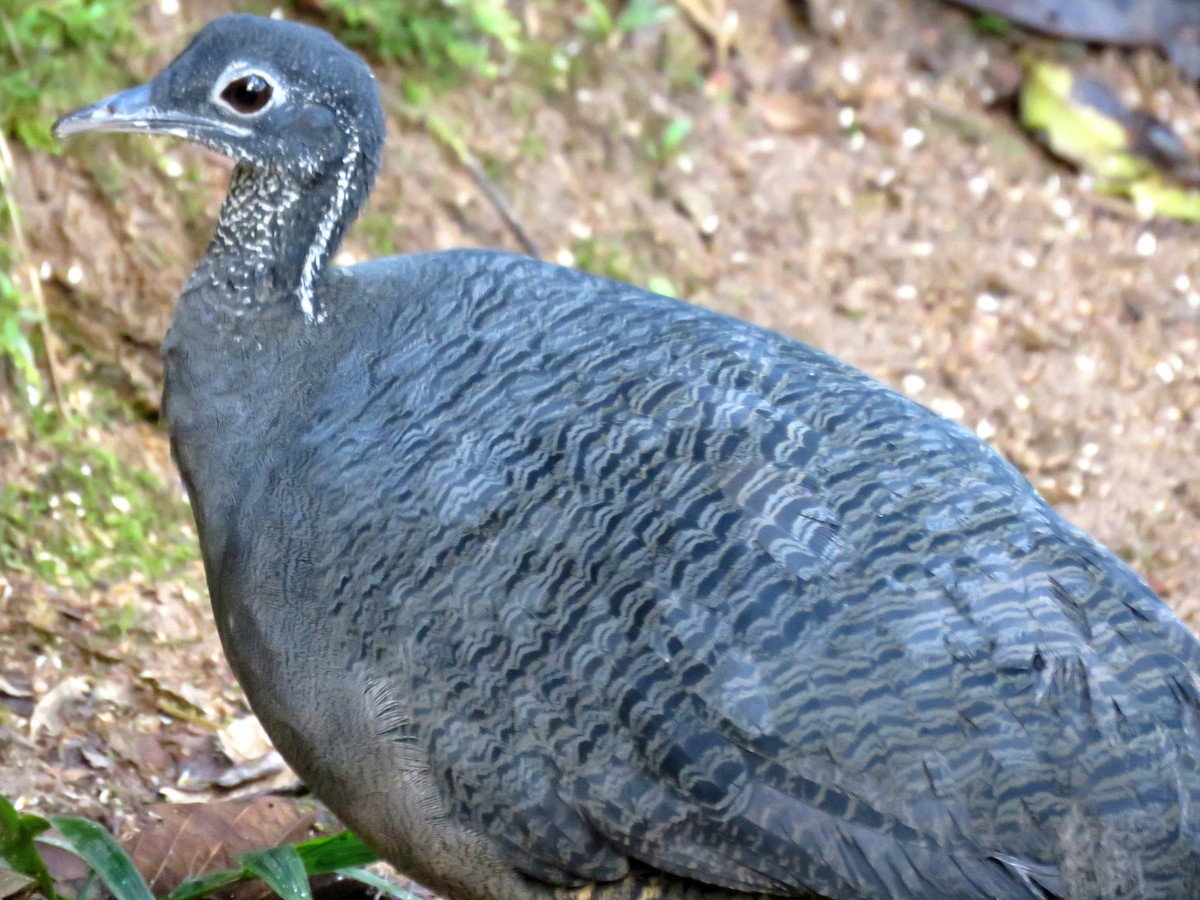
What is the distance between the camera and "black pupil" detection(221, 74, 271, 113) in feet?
13.0

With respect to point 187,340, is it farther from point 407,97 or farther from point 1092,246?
point 1092,246

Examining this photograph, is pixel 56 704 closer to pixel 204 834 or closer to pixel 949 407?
pixel 204 834

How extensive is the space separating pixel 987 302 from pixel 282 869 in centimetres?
501

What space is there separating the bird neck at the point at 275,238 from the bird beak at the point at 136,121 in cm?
14

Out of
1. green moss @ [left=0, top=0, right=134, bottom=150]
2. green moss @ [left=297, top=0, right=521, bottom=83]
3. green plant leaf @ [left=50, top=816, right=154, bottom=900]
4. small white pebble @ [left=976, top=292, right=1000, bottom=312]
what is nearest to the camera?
green plant leaf @ [left=50, top=816, right=154, bottom=900]

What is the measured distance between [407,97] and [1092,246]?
360 centimetres

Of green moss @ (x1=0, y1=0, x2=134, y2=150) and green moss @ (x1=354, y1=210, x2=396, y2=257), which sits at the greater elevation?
green moss @ (x1=0, y1=0, x2=134, y2=150)

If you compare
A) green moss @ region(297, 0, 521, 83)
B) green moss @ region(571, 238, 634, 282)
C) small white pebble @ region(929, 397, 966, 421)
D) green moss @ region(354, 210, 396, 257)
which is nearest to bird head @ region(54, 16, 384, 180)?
green moss @ region(354, 210, 396, 257)

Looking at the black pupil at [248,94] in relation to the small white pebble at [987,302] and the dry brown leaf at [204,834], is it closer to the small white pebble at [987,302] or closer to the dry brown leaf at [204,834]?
the dry brown leaf at [204,834]

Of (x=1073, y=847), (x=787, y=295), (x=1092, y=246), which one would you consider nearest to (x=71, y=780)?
(x=1073, y=847)

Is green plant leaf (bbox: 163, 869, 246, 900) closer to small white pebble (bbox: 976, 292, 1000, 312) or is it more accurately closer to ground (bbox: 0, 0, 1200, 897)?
ground (bbox: 0, 0, 1200, 897)

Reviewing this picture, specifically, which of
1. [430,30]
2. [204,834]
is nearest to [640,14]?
[430,30]

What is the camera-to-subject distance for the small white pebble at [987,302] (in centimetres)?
771

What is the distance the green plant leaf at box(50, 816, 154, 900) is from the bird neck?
4.34 feet
